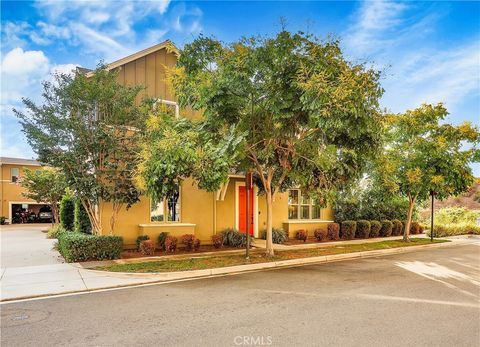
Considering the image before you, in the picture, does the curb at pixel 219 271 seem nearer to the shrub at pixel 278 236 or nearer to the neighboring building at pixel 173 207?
the shrub at pixel 278 236

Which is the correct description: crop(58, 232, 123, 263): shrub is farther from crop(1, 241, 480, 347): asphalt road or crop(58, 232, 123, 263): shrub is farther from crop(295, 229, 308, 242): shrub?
crop(295, 229, 308, 242): shrub

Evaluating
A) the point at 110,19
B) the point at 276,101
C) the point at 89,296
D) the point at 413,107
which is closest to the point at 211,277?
the point at 89,296

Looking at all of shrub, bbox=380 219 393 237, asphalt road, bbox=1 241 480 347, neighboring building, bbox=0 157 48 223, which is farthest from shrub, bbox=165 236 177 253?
neighboring building, bbox=0 157 48 223

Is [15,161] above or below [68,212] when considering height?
above

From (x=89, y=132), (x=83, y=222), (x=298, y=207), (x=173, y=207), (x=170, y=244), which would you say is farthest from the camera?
(x=298, y=207)

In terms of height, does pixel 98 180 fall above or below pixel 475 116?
below

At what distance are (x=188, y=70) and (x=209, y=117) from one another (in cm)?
187

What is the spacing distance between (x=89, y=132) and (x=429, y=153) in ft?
49.6

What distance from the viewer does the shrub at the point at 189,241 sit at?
13117mm

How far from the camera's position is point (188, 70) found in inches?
398

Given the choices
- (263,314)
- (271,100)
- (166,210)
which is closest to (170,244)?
(166,210)

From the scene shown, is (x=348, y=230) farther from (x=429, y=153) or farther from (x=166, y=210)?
(x=166, y=210)

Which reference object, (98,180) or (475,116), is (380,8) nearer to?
(475,116)

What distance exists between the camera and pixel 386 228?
20.1 metres
